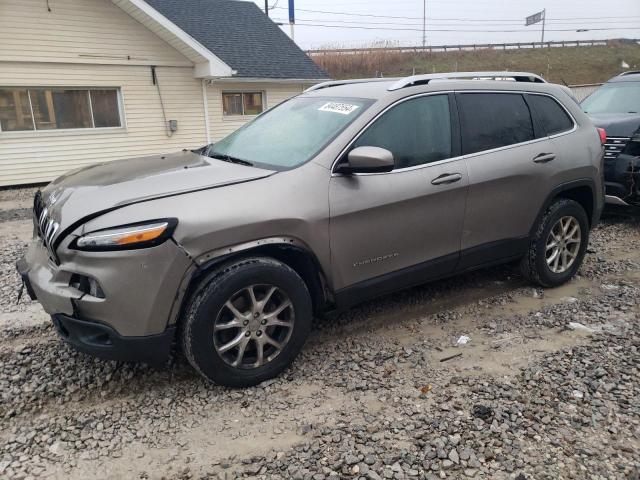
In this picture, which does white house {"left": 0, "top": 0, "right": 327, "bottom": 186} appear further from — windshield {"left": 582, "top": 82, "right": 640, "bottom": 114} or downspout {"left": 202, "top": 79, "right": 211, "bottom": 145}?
windshield {"left": 582, "top": 82, "right": 640, "bottom": 114}

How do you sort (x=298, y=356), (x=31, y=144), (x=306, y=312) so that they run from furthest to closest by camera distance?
(x=31, y=144)
(x=298, y=356)
(x=306, y=312)

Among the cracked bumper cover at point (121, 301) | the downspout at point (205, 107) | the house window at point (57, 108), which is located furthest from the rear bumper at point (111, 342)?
the downspout at point (205, 107)

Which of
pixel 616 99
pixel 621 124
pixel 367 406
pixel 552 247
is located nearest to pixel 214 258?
pixel 367 406

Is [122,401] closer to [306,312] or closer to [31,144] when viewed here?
[306,312]

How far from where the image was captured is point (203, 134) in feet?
47.2

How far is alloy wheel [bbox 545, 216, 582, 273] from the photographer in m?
4.62

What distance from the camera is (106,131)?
12.7 meters

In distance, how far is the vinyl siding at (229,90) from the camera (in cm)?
1434

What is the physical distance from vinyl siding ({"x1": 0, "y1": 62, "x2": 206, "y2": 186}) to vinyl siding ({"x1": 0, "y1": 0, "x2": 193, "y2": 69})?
0.80ft

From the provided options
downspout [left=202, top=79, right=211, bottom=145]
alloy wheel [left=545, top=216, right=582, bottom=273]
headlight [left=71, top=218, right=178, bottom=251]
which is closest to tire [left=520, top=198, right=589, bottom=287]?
alloy wheel [left=545, top=216, right=582, bottom=273]

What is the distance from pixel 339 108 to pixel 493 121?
135cm

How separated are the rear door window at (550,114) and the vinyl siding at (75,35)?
1093 centimetres

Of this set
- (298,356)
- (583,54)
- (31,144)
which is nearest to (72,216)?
(298,356)

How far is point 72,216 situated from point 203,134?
12.1 m
